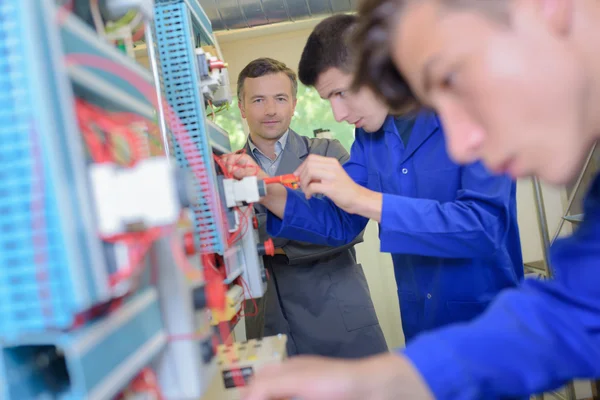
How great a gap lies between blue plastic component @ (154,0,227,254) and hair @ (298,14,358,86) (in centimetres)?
51

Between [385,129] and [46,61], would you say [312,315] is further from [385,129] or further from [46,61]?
[46,61]

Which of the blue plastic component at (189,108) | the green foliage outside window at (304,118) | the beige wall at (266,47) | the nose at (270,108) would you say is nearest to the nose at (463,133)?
the blue plastic component at (189,108)

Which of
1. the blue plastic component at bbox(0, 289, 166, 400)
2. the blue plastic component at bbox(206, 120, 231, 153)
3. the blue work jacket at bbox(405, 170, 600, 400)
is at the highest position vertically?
the blue plastic component at bbox(206, 120, 231, 153)

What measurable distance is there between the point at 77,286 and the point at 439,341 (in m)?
0.48

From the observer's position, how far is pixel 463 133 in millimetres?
683

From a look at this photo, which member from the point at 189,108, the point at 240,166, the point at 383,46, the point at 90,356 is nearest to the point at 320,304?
the point at 240,166

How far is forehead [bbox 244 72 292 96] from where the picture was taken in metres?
2.24

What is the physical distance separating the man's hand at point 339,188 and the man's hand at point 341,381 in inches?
26.5

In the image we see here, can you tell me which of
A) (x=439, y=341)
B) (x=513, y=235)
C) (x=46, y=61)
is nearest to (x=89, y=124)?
(x=46, y=61)

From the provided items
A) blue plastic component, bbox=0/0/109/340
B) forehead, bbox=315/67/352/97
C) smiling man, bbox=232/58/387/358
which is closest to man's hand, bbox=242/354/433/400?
blue plastic component, bbox=0/0/109/340

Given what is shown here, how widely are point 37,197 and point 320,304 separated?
1.64 metres

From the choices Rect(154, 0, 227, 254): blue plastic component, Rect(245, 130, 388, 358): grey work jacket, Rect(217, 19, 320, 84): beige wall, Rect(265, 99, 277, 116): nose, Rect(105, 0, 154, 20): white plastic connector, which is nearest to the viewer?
Rect(105, 0, 154, 20): white plastic connector

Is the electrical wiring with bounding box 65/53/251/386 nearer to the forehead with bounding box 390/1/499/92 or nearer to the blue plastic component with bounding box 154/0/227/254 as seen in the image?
the blue plastic component with bounding box 154/0/227/254

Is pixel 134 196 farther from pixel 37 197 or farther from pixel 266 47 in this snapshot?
pixel 266 47
